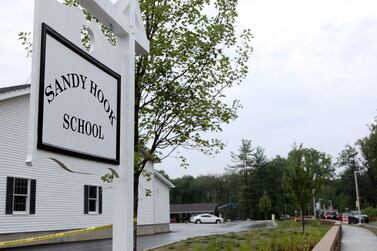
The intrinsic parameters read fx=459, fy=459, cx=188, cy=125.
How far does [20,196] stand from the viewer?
19.9 metres

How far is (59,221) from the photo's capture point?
22000 millimetres

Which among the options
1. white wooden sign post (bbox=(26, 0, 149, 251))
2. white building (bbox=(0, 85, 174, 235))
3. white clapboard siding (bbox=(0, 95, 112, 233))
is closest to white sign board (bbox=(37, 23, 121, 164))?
white wooden sign post (bbox=(26, 0, 149, 251))

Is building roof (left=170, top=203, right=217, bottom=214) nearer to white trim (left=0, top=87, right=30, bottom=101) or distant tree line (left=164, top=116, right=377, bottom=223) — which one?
distant tree line (left=164, top=116, right=377, bottom=223)

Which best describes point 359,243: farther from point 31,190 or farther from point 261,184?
point 261,184

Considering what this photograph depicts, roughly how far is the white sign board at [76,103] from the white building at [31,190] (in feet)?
42.5

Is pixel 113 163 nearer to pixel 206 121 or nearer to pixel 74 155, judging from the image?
pixel 74 155

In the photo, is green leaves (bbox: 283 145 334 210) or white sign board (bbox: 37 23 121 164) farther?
green leaves (bbox: 283 145 334 210)

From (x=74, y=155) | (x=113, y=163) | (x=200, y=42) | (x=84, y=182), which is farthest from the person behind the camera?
(x=84, y=182)

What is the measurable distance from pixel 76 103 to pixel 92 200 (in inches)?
884

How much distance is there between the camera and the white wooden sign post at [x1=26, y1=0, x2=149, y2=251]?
299cm

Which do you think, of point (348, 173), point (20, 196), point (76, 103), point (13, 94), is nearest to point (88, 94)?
point (76, 103)

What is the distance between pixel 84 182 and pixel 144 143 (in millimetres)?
15241

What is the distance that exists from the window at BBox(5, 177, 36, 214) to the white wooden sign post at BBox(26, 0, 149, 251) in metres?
16.2

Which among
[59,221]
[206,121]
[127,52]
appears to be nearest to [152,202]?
[59,221]
